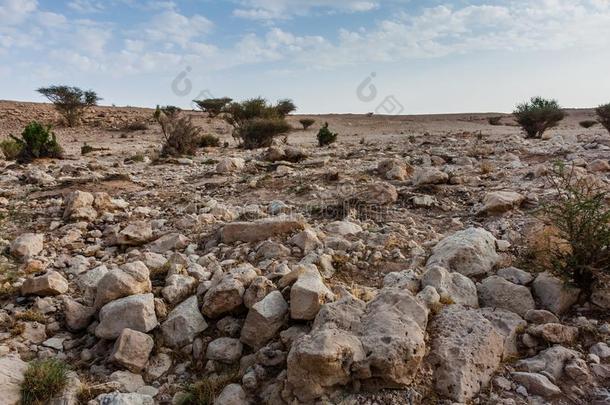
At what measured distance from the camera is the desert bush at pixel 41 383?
1.96 meters

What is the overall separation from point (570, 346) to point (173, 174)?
6.40m

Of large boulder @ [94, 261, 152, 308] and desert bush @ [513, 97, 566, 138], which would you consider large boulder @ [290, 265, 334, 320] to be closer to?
large boulder @ [94, 261, 152, 308]

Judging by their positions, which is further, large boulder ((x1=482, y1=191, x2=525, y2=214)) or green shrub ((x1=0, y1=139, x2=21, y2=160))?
green shrub ((x1=0, y1=139, x2=21, y2=160))

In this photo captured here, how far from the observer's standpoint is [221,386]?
206cm

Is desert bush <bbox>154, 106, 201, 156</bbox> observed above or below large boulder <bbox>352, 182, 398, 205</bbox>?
above

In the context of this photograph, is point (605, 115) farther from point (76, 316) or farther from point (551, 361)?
point (76, 316)

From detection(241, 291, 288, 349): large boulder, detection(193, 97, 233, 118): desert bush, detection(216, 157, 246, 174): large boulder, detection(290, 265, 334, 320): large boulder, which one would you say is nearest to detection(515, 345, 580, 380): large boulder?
detection(290, 265, 334, 320): large boulder

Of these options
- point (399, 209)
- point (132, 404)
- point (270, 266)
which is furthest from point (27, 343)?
point (399, 209)

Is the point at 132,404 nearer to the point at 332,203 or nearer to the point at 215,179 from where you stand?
the point at 332,203

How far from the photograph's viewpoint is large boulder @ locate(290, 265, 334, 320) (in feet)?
7.44

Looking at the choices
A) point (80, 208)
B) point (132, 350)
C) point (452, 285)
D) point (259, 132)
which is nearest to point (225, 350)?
point (132, 350)

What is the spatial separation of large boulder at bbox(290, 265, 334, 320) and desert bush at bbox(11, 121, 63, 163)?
875 centimetres

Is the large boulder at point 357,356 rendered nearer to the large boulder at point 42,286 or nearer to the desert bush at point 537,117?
the large boulder at point 42,286

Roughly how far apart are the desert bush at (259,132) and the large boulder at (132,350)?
1078cm
